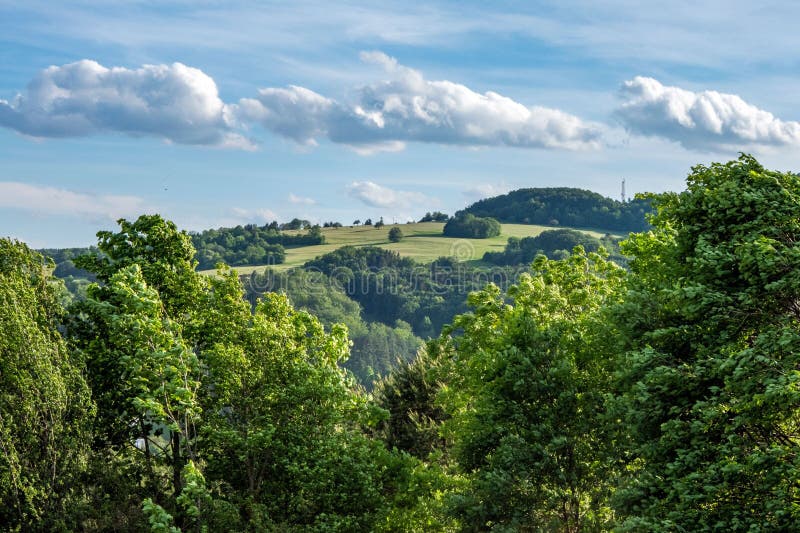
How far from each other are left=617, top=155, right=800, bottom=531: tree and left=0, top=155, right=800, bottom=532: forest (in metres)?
0.06

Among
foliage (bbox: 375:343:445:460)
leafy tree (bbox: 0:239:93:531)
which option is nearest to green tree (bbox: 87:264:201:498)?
leafy tree (bbox: 0:239:93:531)

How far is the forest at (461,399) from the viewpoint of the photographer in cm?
1909

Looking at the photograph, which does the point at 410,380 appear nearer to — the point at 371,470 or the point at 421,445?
the point at 421,445

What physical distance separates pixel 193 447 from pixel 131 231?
923cm

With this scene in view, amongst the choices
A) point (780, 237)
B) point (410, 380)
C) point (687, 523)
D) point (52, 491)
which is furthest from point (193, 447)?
point (410, 380)

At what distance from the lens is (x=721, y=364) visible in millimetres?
17719

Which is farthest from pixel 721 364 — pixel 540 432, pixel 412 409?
pixel 412 409

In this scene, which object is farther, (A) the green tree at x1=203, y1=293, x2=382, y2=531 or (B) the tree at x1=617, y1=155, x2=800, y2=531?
(A) the green tree at x1=203, y1=293, x2=382, y2=531

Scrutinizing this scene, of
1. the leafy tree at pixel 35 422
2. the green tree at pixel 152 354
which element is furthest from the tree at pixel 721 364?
the leafy tree at pixel 35 422

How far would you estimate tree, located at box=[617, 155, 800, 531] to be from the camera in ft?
57.3

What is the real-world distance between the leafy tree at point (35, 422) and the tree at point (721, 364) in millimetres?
16876

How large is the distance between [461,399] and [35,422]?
17730 millimetres

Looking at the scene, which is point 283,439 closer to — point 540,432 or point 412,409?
point 540,432

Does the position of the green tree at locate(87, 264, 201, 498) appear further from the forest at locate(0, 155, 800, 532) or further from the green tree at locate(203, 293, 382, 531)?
the green tree at locate(203, 293, 382, 531)
